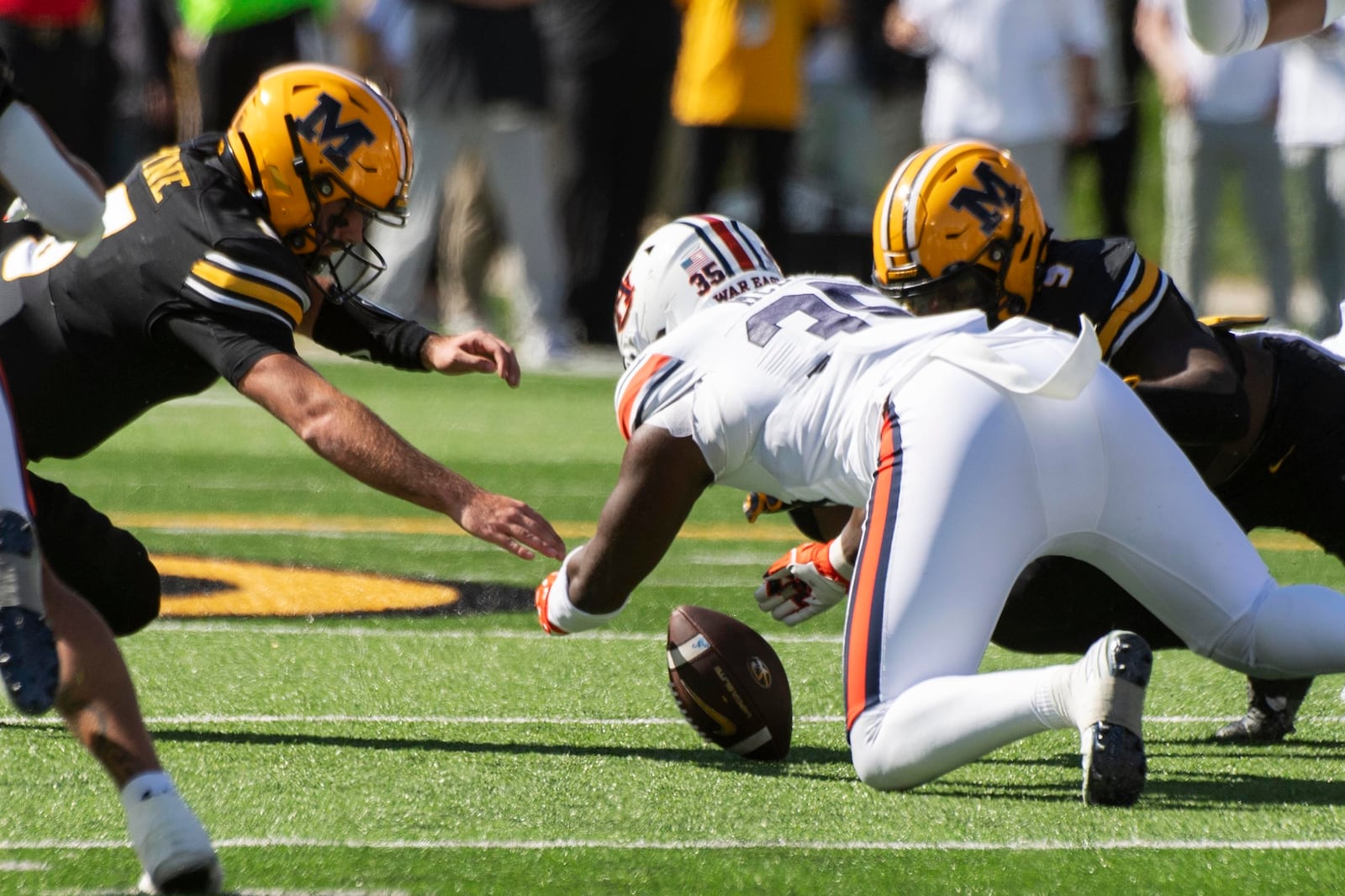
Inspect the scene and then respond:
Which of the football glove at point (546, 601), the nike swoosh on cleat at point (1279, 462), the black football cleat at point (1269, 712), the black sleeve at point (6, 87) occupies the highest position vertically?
the black sleeve at point (6, 87)

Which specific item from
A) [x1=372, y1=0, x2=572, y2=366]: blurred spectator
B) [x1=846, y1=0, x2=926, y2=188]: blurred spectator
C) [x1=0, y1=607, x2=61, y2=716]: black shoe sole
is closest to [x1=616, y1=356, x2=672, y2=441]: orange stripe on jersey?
[x1=0, y1=607, x2=61, y2=716]: black shoe sole

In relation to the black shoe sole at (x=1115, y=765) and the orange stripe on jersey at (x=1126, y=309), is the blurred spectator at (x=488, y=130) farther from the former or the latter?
the black shoe sole at (x=1115, y=765)

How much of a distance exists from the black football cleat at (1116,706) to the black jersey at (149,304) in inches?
65.9

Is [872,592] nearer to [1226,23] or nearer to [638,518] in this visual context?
[638,518]

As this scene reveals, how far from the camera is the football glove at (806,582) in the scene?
415 centimetres

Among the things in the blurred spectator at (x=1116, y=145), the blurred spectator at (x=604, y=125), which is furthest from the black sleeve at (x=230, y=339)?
the blurred spectator at (x=1116, y=145)

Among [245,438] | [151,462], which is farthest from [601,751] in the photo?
[245,438]

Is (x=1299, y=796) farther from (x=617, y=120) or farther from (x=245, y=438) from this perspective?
(x=617, y=120)

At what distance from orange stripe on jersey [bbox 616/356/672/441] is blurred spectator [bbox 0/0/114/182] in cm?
714

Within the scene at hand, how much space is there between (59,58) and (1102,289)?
7708 millimetres

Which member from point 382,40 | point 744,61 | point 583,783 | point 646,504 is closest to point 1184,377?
point 646,504

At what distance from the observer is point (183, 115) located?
13.5 metres

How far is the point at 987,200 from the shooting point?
455 cm

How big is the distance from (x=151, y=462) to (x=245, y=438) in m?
0.87
